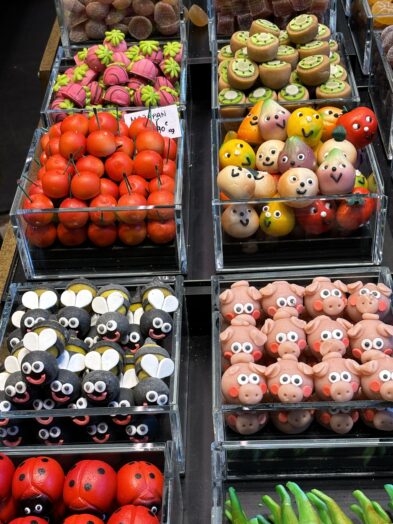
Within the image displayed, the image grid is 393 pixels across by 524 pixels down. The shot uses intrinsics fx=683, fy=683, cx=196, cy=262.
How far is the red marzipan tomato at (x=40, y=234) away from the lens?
1623 mm

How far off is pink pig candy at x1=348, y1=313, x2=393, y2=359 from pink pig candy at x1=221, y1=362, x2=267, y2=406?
19 cm

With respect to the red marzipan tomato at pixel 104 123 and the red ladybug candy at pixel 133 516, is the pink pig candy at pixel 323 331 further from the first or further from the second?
the red marzipan tomato at pixel 104 123

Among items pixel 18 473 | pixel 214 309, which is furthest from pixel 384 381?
pixel 18 473

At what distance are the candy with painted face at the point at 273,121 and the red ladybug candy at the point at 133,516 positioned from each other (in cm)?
94

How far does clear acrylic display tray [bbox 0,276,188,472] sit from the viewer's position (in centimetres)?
121

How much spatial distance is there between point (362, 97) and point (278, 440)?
1.31 metres

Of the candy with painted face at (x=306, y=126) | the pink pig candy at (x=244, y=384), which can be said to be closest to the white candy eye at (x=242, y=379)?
the pink pig candy at (x=244, y=384)

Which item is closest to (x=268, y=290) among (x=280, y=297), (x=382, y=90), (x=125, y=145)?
(x=280, y=297)

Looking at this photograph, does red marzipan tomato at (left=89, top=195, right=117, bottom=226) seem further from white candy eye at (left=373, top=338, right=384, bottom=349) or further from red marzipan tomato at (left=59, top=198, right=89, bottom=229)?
white candy eye at (left=373, top=338, right=384, bottom=349)

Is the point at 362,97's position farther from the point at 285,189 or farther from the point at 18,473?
the point at 18,473

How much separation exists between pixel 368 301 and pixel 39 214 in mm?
768

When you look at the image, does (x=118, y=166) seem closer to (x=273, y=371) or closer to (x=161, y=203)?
(x=161, y=203)

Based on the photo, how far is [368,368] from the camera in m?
1.20

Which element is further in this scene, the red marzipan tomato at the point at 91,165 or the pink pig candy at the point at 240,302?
the red marzipan tomato at the point at 91,165
